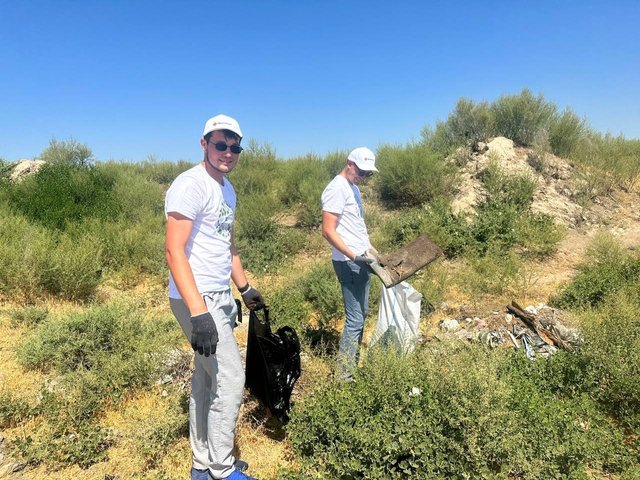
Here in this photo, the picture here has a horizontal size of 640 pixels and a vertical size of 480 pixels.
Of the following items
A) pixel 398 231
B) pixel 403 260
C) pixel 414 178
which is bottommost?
pixel 398 231

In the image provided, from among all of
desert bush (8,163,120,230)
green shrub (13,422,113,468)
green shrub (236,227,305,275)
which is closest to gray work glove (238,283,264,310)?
green shrub (13,422,113,468)

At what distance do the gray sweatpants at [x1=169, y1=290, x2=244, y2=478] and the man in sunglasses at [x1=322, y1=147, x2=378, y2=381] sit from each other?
1.01 m

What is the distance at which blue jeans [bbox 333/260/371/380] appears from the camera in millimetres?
3037

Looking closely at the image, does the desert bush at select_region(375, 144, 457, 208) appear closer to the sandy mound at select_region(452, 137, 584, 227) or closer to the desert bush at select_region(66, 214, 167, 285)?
the sandy mound at select_region(452, 137, 584, 227)

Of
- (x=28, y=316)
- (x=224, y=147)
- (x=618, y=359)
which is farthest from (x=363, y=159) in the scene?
(x=28, y=316)

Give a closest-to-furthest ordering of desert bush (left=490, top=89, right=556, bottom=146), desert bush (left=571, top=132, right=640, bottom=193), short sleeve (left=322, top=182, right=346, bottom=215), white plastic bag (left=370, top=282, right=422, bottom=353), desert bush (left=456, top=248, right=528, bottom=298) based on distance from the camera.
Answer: short sleeve (left=322, top=182, right=346, bottom=215)
white plastic bag (left=370, top=282, right=422, bottom=353)
desert bush (left=456, top=248, right=528, bottom=298)
desert bush (left=571, top=132, right=640, bottom=193)
desert bush (left=490, top=89, right=556, bottom=146)

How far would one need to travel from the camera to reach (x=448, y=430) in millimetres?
2299

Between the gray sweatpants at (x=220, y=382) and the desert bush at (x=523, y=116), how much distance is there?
10.8m

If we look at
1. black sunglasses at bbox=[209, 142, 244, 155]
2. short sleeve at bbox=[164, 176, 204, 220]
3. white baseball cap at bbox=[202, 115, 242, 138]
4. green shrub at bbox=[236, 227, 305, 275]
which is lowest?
green shrub at bbox=[236, 227, 305, 275]

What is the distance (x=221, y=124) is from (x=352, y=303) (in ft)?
5.58

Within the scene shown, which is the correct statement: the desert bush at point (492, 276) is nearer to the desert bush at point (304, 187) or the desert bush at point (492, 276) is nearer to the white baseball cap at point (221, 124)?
the desert bush at point (304, 187)

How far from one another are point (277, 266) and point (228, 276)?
4.94m

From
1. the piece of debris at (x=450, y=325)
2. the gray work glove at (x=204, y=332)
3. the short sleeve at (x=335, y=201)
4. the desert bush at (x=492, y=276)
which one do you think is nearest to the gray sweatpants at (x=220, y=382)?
the gray work glove at (x=204, y=332)

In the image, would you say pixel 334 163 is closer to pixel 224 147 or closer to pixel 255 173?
pixel 255 173
